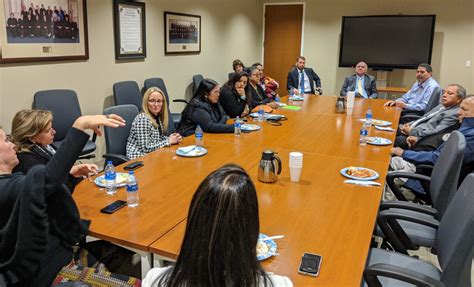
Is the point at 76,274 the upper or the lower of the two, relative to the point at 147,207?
lower

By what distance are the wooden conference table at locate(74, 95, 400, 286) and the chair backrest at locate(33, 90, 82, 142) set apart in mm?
1502

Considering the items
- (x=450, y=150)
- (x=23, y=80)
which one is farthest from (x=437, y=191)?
(x=23, y=80)

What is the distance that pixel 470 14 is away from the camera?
7.18 meters

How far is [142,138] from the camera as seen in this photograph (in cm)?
297

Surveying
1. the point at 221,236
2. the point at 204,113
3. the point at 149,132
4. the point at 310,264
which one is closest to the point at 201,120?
the point at 204,113

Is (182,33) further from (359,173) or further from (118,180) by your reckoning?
(359,173)

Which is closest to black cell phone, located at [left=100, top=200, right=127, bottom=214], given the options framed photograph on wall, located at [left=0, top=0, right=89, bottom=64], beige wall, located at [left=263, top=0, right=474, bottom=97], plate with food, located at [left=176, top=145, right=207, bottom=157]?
plate with food, located at [left=176, top=145, right=207, bottom=157]

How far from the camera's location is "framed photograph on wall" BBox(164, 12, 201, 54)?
18.4 feet

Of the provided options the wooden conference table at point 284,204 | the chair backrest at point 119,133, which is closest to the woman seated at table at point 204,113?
the wooden conference table at point 284,204

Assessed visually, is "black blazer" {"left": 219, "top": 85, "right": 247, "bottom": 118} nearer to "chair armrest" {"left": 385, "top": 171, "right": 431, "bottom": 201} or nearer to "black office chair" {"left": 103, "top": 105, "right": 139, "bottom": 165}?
"black office chair" {"left": 103, "top": 105, "right": 139, "bottom": 165}

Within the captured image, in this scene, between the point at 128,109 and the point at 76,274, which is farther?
the point at 128,109

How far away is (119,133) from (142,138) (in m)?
0.20

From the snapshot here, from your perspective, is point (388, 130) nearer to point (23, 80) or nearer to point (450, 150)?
point (450, 150)

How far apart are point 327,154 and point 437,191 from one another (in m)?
0.80
